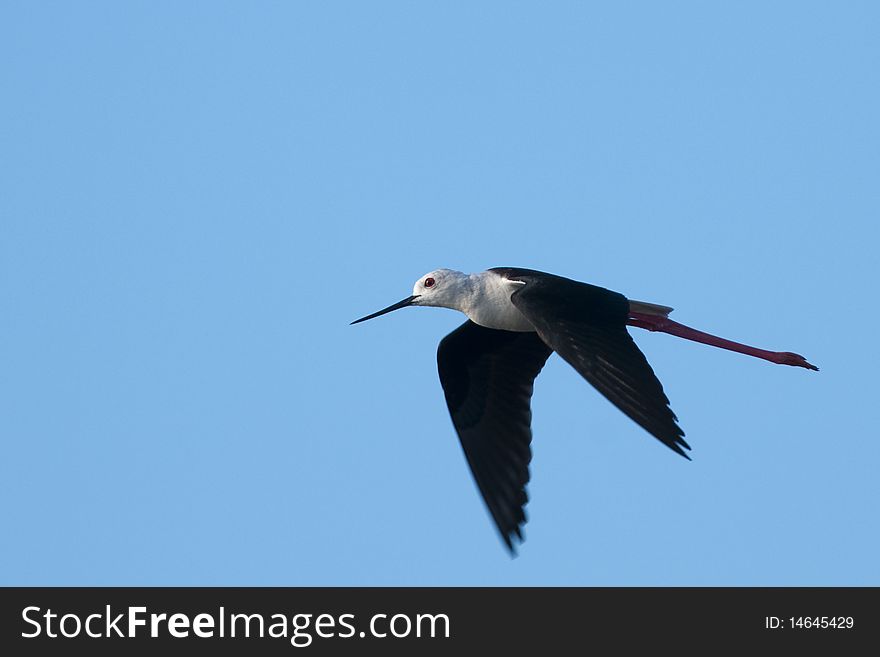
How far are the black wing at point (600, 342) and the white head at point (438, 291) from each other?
642 millimetres

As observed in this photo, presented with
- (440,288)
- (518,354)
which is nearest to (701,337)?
(518,354)

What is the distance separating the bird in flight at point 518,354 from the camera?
35.1 feet

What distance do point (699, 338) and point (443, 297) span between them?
240 cm

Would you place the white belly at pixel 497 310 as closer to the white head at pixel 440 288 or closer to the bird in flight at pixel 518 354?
the bird in flight at pixel 518 354

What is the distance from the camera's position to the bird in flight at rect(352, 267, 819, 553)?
35.1 ft

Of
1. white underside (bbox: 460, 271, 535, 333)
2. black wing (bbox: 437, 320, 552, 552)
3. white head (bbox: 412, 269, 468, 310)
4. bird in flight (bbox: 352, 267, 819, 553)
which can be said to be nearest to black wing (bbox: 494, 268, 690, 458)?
bird in flight (bbox: 352, 267, 819, 553)

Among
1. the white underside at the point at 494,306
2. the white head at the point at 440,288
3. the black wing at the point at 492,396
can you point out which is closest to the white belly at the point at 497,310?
the white underside at the point at 494,306

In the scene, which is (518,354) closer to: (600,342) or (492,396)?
(492,396)

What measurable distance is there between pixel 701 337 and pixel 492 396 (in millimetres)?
2028

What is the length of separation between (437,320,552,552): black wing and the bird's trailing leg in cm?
93

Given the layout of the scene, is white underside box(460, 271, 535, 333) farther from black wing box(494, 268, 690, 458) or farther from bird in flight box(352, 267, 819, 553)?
black wing box(494, 268, 690, 458)

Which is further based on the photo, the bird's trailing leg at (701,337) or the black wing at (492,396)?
the bird's trailing leg at (701,337)
